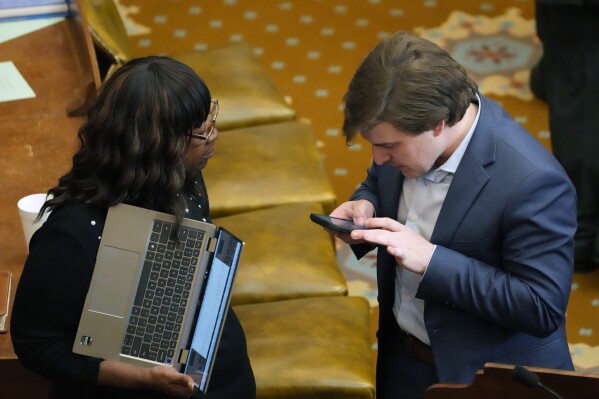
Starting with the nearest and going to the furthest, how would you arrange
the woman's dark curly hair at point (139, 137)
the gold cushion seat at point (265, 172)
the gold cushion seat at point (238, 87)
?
the woman's dark curly hair at point (139, 137)
the gold cushion seat at point (265, 172)
the gold cushion seat at point (238, 87)

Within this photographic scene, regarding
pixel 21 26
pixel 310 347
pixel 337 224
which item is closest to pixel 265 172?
pixel 310 347

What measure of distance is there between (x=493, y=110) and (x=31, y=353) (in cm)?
119

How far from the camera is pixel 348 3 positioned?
20.2 feet

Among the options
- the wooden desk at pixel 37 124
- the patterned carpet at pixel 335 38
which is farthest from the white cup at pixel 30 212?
the patterned carpet at pixel 335 38

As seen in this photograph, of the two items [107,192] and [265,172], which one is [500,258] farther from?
[265,172]

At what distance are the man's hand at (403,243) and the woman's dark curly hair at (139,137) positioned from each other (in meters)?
0.42

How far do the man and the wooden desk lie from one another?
3.96 feet

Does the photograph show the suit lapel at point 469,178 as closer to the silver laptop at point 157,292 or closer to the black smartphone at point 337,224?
the black smartphone at point 337,224

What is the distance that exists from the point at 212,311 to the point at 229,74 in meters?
2.41

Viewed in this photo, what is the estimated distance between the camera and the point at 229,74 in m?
4.46

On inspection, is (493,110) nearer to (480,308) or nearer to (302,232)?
(480,308)

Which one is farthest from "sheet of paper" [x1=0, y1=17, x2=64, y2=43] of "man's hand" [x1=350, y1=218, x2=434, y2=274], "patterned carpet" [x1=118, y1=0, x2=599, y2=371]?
"man's hand" [x1=350, y1=218, x2=434, y2=274]

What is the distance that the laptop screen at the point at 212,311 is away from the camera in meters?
2.18

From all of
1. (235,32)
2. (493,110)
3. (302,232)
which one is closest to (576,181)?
(302,232)
